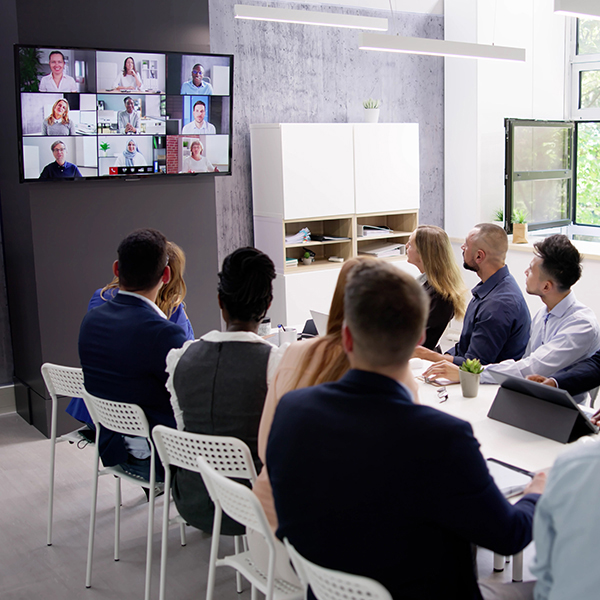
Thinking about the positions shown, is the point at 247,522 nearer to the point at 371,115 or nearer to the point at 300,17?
the point at 300,17

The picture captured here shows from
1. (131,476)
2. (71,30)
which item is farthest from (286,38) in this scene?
(131,476)

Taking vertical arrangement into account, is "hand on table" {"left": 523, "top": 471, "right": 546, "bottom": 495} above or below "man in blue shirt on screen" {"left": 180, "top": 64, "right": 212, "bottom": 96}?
below

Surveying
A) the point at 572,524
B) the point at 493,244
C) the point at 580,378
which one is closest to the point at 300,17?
the point at 493,244

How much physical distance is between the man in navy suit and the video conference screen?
172 cm

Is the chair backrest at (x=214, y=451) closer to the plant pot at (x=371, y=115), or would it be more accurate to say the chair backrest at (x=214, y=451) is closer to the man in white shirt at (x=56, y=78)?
the man in white shirt at (x=56, y=78)

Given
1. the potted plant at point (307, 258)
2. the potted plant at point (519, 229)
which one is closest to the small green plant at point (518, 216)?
the potted plant at point (519, 229)

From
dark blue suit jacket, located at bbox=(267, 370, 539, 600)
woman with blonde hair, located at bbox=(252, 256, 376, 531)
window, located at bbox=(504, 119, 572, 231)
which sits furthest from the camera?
window, located at bbox=(504, 119, 572, 231)

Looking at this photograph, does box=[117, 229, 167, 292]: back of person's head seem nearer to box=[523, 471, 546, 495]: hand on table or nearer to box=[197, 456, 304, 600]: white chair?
box=[197, 456, 304, 600]: white chair

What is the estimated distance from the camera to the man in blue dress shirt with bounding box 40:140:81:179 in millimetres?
4176

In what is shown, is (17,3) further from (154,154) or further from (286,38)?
(286,38)

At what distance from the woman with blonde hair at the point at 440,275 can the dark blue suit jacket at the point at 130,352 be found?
1.56 meters

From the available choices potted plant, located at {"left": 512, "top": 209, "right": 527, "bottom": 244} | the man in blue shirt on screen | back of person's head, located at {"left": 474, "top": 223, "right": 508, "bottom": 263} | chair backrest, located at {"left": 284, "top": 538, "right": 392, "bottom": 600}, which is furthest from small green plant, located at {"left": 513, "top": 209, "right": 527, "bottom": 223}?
chair backrest, located at {"left": 284, "top": 538, "right": 392, "bottom": 600}

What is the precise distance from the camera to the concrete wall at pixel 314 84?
5641mm

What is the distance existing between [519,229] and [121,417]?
4.58 metres
